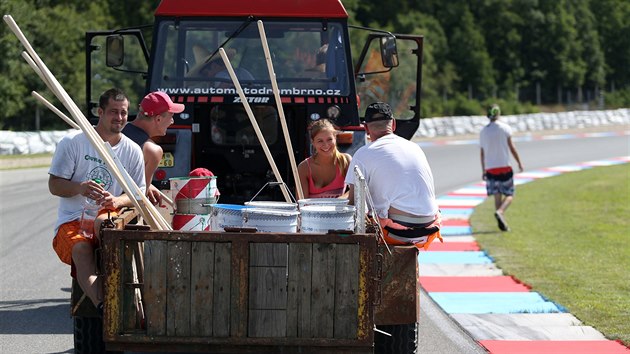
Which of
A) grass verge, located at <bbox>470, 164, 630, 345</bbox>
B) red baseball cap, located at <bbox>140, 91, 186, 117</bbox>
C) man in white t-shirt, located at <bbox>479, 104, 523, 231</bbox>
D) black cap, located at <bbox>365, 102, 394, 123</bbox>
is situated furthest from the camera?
man in white t-shirt, located at <bbox>479, 104, 523, 231</bbox>

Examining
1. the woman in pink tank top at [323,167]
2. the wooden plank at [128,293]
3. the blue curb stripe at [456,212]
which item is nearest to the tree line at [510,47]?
the blue curb stripe at [456,212]

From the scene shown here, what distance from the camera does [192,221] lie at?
7566 millimetres

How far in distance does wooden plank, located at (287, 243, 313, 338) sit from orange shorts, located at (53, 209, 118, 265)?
1.27 metres

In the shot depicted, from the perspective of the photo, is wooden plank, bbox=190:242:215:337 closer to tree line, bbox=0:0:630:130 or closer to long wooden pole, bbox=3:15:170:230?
long wooden pole, bbox=3:15:170:230

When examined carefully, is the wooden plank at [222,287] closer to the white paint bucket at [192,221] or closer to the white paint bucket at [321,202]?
the white paint bucket at [321,202]

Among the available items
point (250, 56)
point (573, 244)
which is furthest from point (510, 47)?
point (250, 56)

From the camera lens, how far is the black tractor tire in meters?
7.22

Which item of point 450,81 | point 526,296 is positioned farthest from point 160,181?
point 450,81

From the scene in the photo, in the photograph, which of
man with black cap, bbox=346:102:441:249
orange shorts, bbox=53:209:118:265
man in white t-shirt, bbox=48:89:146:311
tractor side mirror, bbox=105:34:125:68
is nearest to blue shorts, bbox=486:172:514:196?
tractor side mirror, bbox=105:34:125:68

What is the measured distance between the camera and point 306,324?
6.47 meters

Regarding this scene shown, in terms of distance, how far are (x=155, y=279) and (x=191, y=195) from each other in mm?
1174

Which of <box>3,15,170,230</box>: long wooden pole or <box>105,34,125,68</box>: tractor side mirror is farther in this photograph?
<box>105,34,125,68</box>: tractor side mirror

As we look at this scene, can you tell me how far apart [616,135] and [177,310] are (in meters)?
39.2

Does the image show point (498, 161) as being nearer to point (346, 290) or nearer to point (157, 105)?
point (157, 105)
